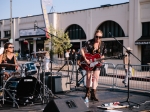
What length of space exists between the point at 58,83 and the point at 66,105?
402 cm

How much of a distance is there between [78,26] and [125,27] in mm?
7334

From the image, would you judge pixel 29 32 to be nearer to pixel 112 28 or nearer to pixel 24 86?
pixel 112 28

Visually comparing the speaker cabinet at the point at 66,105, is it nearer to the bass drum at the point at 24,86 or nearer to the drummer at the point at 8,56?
the bass drum at the point at 24,86

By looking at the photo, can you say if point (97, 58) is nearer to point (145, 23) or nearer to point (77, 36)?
point (145, 23)

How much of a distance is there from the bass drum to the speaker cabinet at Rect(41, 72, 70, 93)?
5.61ft

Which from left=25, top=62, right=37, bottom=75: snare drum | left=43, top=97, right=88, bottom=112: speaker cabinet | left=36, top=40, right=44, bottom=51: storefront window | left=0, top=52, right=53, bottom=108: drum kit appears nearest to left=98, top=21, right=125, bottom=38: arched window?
left=36, top=40, right=44, bottom=51: storefront window

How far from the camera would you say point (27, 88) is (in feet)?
23.8

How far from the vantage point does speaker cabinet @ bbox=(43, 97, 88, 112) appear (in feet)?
16.7

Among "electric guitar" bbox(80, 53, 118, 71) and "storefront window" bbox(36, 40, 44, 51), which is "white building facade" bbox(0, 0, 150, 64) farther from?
"electric guitar" bbox(80, 53, 118, 71)

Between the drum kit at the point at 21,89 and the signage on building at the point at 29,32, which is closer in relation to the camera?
the drum kit at the point at 21,89

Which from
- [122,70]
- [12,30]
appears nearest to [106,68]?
[122,70]

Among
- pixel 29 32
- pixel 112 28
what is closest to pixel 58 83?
pixel 112 28

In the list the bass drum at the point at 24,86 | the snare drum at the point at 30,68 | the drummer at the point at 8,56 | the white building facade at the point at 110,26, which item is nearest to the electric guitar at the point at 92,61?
the bass drum at the point at 24,86

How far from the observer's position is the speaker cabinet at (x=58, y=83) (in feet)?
30.0
